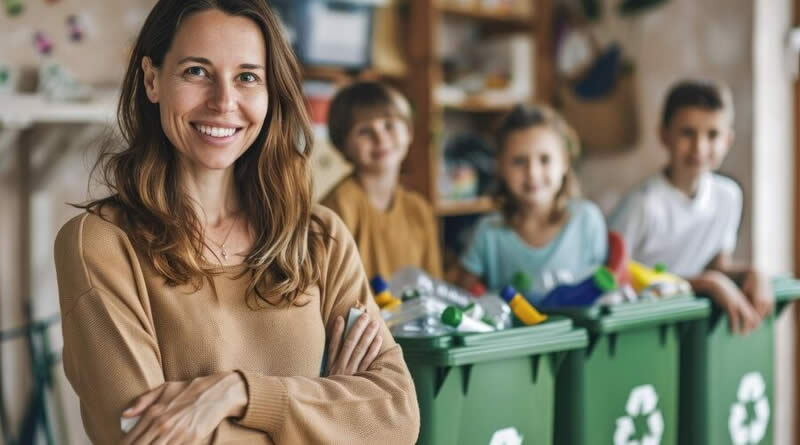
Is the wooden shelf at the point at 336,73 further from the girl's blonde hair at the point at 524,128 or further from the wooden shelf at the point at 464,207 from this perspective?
the girl's blonde hair at the point at 524,128

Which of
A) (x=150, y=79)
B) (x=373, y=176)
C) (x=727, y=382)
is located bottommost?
(x=727, y=382)

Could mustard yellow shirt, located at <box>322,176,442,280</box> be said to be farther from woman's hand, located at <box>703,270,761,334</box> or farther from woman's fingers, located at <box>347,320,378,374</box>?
woman's fingers, located at <box>347,320,378,374</box>

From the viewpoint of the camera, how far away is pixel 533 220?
2730 mm

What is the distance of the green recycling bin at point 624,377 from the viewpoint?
2078 millimetres

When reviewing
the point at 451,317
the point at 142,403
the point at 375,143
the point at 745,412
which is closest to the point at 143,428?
the point at 142,403

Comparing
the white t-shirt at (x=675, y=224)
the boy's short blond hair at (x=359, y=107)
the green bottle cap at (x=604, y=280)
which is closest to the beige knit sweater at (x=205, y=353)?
the green bottle cap at (x=604, y=280)

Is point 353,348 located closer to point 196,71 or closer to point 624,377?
point 196,71

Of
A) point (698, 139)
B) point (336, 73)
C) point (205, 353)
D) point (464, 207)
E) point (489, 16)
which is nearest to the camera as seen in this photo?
point (205, 353)

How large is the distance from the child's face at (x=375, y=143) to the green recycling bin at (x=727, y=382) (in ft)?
3.21

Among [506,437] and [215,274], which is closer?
[215,274]

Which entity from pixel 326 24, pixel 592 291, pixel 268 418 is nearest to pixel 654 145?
pixel 326 24

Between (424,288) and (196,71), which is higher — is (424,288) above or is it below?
below

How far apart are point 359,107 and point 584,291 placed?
2.88ft

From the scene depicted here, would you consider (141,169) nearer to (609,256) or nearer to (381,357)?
(381,357)
